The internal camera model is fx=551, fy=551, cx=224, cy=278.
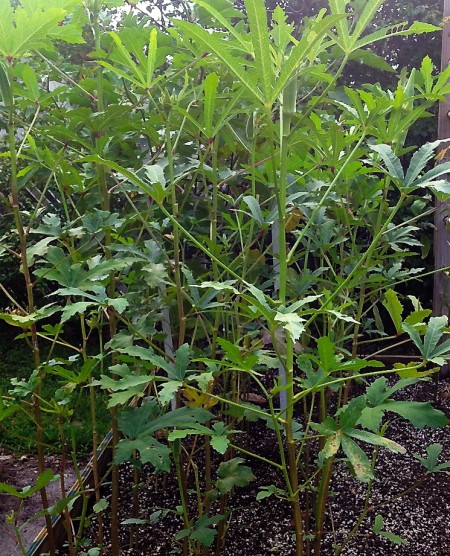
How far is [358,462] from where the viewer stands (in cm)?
89

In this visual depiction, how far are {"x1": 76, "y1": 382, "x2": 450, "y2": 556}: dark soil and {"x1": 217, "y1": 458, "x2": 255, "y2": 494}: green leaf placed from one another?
0.36 meters

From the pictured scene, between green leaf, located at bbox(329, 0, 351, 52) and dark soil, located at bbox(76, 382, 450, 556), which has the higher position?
green leaf, located at bbox(329, 0, 351, 52)

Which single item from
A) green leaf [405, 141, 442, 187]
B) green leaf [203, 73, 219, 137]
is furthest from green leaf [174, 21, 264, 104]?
green leaf [405, 141, 442, 187]

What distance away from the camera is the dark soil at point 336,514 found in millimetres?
1657

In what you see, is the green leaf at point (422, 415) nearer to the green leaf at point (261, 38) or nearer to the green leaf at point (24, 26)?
the green leaf at point (261, 38)

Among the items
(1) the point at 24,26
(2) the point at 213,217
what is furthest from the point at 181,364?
(1) the point at 24,26

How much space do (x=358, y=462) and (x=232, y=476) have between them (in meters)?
0.42

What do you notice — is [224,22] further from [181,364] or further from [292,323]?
[181,364]

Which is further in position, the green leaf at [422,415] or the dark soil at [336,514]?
the dark soil at [336,514]

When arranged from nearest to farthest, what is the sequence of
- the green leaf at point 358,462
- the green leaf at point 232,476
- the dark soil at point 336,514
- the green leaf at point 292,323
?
the green leaf at point 292,323, the green leaf at point 358,462, the green leaf at point 232,476, the dark soil at point 336,514

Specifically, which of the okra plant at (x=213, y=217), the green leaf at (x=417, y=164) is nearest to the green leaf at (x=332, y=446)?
the okra plant at (x=213, y=217)

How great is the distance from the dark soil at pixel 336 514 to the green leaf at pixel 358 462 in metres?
0.65

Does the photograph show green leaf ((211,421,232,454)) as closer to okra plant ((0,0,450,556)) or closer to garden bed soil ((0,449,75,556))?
okra plant ((0,0,450,556))

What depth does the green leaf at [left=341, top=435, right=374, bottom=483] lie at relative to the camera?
2.86 ft
